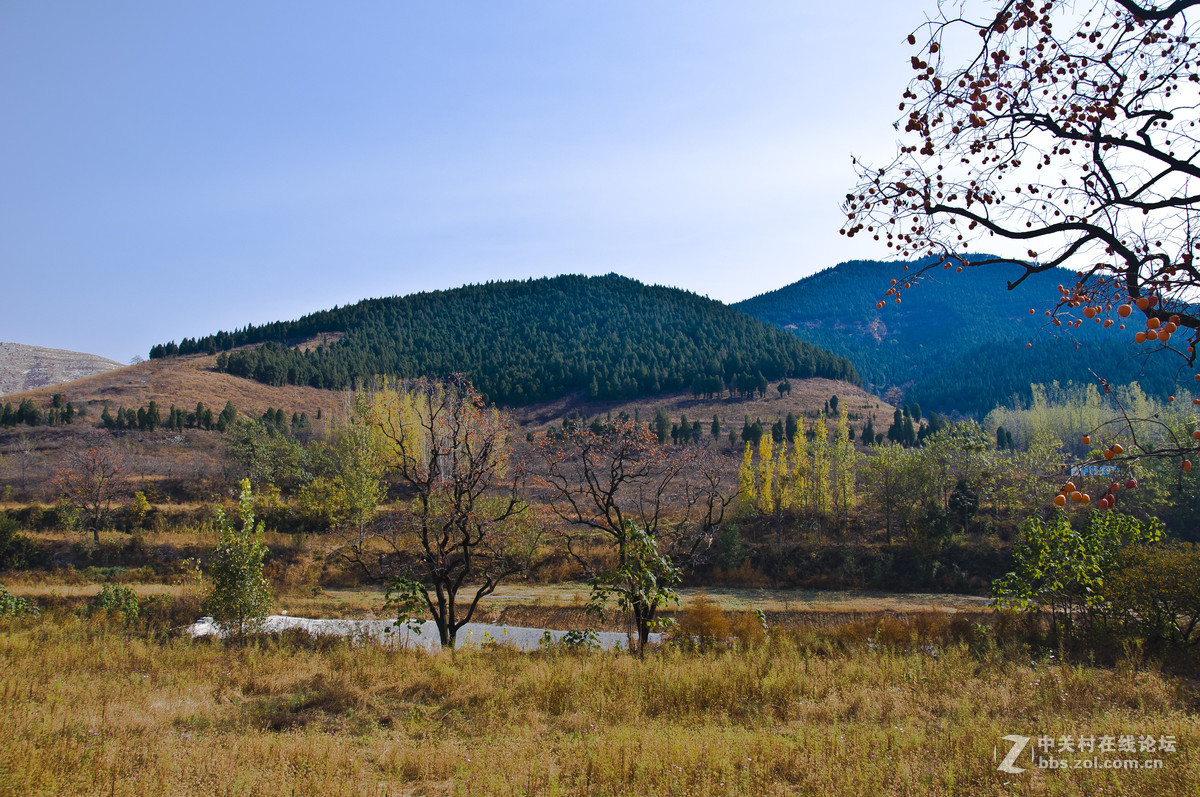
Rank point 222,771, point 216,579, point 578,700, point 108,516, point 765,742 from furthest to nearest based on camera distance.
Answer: point 108,516, point 216,579, point 578,700, point 765,742, point 222,771

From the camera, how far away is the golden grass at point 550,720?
17.4 ft

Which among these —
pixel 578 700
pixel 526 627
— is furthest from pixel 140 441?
pixel 578 700

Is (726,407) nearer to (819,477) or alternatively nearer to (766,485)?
(766,485)

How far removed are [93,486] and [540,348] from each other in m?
125

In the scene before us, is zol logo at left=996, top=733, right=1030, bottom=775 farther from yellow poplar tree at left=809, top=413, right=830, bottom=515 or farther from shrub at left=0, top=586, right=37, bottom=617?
yellow poplar tree at left=809, top=413, right=830, bottom=515

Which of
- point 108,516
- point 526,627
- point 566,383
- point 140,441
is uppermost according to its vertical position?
point 566,383

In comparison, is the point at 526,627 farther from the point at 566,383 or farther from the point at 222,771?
the point at 566,383

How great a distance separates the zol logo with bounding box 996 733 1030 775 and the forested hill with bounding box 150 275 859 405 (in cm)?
11190

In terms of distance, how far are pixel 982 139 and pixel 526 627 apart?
83.5ft

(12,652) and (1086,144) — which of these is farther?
(12,652)

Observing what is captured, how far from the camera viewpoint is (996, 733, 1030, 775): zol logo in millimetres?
5582

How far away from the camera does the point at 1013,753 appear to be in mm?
5902

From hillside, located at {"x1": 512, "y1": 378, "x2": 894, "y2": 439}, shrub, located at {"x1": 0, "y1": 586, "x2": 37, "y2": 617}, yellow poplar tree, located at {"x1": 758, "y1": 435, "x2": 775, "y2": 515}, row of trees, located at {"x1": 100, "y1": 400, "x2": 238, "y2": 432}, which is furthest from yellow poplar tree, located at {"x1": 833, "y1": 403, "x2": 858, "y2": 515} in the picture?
row of trees, located at {"x1": 100, "y1": 400, "x2": 238, "y2": 432}

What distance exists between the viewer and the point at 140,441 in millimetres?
69062
